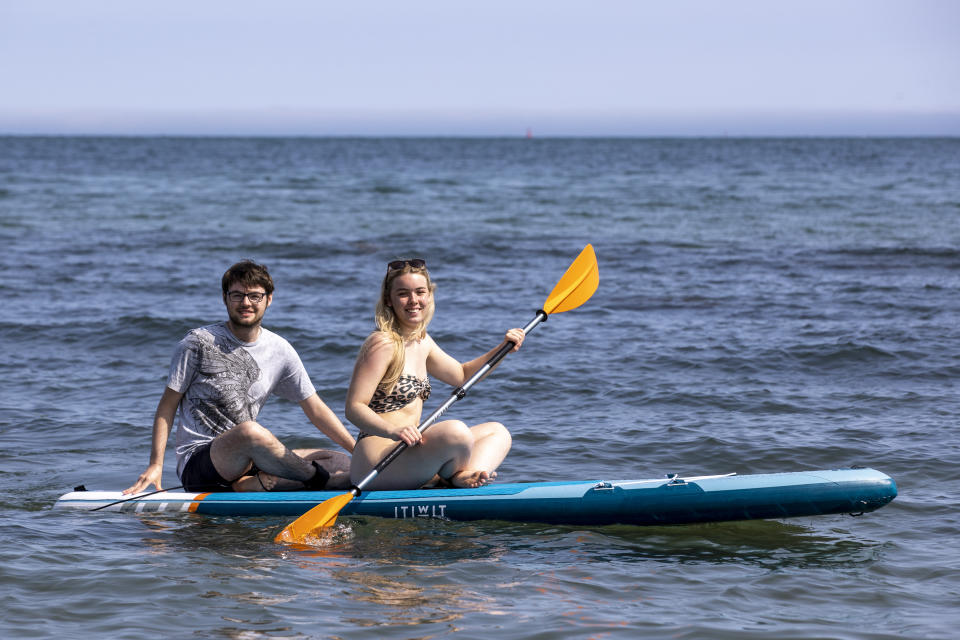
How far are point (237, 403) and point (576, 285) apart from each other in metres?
2.21

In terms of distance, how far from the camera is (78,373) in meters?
8.04

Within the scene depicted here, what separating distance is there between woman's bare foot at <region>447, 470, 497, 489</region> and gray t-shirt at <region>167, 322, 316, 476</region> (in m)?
0.82

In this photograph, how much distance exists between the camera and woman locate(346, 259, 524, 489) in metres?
4.41

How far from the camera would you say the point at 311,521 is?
4.46 meters

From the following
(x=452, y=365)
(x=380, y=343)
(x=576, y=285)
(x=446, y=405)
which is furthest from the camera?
(x=576, y=285)

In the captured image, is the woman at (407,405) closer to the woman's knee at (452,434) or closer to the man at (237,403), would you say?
the woman's knee at (452,434)

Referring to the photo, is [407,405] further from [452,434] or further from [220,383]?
[220,383]

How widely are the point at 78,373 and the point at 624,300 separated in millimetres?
5898

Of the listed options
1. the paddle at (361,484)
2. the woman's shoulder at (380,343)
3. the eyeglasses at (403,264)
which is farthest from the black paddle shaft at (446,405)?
the eyeglasses at (403,264)

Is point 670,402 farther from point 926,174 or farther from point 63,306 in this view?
point 926,174

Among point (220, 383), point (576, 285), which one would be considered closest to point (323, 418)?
point (220, 383)

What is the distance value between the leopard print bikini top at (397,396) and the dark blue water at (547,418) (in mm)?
578

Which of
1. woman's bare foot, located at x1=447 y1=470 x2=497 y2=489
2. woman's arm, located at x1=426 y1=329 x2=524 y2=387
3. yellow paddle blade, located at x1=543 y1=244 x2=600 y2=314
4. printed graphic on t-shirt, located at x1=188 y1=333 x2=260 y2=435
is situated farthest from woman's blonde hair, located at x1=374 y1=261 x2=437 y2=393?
yellow paddle blade, located at x1=543 y1=244 x2=600 y2=314

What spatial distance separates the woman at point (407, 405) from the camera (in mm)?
4410
